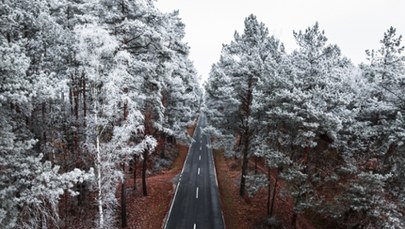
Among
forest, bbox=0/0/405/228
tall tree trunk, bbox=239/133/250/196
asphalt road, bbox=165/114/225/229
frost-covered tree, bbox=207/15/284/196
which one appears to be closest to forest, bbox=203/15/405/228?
forest, bbox=0/0/405/228

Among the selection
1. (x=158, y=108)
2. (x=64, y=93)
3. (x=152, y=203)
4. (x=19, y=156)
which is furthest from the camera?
(x=152, y=203)

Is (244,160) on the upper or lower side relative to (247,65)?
lower

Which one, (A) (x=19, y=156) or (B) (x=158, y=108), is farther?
(B) (x=158, y=108)

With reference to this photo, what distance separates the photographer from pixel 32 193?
8.83 metres

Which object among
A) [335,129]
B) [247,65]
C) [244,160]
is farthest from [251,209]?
[247,65]

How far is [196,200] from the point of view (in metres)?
26.2

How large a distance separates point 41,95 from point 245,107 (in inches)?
717

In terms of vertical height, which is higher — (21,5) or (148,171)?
(21,5)

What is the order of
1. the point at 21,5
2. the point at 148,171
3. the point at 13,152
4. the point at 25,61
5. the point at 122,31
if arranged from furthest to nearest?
1. the point at 148,171
2. the point at 122,31
3. the point at 21,5
4. the point at 13,152
5. the point at 25,61

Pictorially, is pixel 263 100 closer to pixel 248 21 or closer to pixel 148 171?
pixel 248 21

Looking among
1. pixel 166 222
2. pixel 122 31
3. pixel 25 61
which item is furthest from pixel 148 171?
pixel 25 61

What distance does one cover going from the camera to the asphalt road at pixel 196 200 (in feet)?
71.7

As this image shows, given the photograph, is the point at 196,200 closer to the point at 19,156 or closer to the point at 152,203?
the point at 152,203

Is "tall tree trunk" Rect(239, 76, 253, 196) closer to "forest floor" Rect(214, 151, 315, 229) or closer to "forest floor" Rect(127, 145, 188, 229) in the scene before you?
"forest floor" Rect(214, 151, 315, 229)
